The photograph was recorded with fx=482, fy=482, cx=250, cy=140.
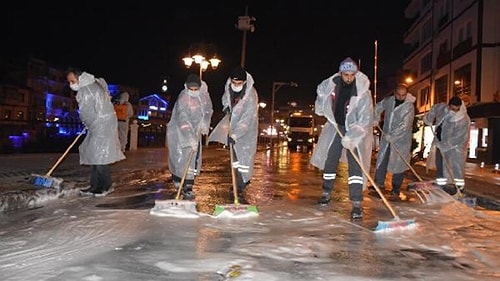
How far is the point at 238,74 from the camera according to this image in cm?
653

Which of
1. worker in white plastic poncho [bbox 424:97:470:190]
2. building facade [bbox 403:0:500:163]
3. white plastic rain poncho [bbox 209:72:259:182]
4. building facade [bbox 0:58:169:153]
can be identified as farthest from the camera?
building facade [bbox 403:0:500:163]

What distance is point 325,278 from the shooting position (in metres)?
3.37

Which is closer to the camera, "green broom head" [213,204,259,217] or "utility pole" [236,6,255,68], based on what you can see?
"green broom head" [213,204,259,217]

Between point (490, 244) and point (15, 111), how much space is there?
51.6 m

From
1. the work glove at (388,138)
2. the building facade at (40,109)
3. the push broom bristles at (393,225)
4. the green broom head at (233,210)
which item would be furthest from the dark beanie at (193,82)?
the building facade at (40,109)

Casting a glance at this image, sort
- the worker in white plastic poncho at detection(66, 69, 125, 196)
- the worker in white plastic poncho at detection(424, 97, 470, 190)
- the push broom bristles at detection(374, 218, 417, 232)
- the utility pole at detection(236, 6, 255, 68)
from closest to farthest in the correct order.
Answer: the push broom bristles at detection(374, 218, 417, 232), the worker in white plastic poncho at detection(66, 69, 125, 196), the worker in white plastic poncho at detection(424, 97, 470, 190), the utility pole at detection(236, 6, 255, 68)

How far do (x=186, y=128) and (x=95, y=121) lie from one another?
1.37m

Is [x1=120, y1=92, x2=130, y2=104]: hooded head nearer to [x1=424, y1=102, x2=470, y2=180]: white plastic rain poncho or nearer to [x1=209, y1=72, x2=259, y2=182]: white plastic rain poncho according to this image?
[x1=209, y1=72, x2=259, y2=182]: white plastic rain poncho

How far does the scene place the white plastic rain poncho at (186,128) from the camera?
685cm

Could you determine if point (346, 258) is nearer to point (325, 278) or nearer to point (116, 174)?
point (325, 278)

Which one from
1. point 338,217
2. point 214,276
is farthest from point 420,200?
point 214,276

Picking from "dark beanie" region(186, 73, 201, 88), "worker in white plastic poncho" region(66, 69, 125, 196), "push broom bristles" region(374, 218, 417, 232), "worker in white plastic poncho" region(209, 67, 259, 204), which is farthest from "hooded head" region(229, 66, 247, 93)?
"push broom bristles" region(374, 218, 417, 232)

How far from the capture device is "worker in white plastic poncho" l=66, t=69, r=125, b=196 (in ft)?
22.7

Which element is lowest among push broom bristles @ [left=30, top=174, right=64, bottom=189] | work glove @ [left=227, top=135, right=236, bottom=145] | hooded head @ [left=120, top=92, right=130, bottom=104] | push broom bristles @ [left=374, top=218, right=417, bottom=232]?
push broom bristles @ [left=374, top=218, right=417, bottom=232]
